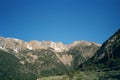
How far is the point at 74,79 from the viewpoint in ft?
556

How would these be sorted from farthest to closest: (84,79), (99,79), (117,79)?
(84,79) < (99,79) < (117,79)

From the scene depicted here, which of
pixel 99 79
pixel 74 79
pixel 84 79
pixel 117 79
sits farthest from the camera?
pixel 74 79

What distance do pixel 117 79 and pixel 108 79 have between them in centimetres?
744

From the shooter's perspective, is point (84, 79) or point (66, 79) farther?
point (66, 79)

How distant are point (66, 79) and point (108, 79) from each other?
45.2m

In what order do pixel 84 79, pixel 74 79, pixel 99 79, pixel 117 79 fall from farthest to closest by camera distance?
pixel 74 79 < pixel 84 79 < pixel 99 79 < pixel 117 79

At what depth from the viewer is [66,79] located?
6983 inches

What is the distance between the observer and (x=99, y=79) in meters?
147

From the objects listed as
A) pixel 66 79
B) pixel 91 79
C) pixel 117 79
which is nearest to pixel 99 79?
pixel 91 79

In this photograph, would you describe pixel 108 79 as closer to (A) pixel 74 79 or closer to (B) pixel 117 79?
(B) pixel 117 79

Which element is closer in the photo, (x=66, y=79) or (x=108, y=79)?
(x=108, y=79)

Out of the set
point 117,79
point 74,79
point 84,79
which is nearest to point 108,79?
point 117,79

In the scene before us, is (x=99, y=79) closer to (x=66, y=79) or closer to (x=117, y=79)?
(x=117, y=79)

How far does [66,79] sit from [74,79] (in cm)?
951
